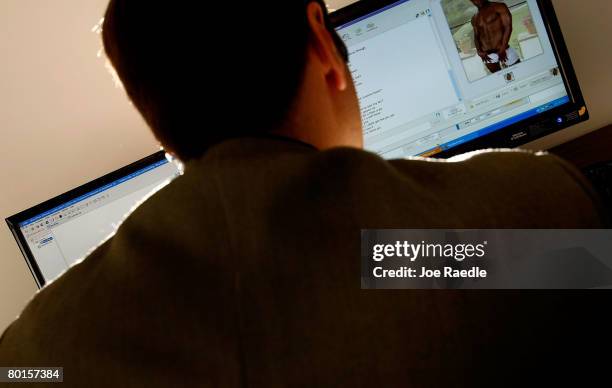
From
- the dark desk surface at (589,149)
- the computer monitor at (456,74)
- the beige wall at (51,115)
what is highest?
the beige wall at (51,115)

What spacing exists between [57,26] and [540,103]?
103 centimetres

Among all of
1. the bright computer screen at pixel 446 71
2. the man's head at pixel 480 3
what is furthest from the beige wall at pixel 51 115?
the man's head at pixel 480 3

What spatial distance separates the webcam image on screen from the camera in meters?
0.98

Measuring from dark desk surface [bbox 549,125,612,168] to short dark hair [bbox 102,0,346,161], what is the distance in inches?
27.5

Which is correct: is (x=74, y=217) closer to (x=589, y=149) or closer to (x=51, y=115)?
(x=51, y=115)

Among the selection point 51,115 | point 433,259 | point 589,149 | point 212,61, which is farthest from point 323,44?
point 51,115

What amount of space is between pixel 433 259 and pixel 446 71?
674mm

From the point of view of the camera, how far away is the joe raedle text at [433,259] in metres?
0.41

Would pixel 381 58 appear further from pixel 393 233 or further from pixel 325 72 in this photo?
pixel 393 233

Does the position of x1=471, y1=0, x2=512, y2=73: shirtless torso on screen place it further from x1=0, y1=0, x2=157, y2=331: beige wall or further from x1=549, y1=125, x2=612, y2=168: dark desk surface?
x1=0, y1=0, x2=157, y2=331: beige wall

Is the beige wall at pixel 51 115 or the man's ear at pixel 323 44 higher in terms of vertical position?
the beige wall at pixel 51 115

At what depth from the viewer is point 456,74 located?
1.00 m

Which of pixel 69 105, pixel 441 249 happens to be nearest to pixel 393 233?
pixel 441 249

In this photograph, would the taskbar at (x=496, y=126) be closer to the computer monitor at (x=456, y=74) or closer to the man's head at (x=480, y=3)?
the computer monitor at (x=456, y=74)
